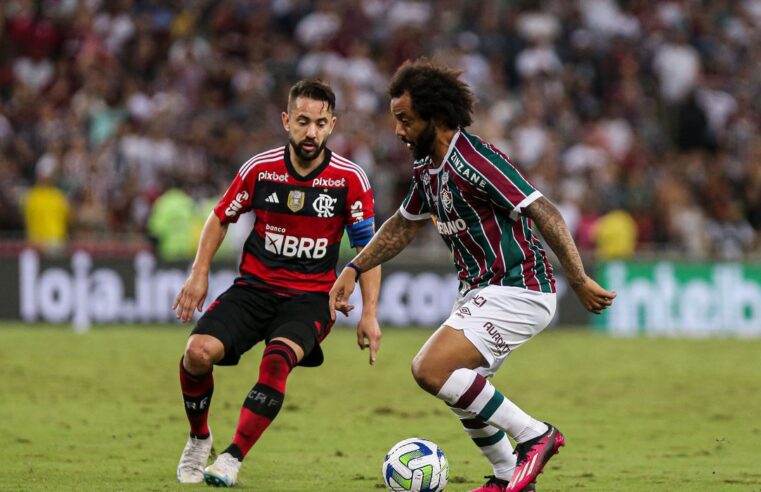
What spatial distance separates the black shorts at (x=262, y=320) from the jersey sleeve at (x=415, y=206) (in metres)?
0.99

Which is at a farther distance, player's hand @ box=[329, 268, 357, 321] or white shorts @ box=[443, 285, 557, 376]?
player's hand @ box=[329, 268, 357, 321]

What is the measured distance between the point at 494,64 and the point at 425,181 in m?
15.8

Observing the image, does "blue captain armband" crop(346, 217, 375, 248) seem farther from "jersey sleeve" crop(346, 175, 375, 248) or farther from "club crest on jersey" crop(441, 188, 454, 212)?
"club crest on jersey" crop(441, 188, 454, 212)

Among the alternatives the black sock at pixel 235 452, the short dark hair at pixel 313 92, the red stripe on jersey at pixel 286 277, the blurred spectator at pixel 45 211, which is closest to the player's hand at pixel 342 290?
the red stripe on jersey at pixel 286 277

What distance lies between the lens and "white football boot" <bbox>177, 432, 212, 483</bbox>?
7992 mm

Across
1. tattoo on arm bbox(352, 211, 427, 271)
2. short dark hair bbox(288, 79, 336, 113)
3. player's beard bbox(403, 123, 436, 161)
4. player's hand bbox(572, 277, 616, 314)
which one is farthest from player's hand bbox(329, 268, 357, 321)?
player's hand bbox(572, 277, 616, 314)

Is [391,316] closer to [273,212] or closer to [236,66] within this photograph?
[236,66]

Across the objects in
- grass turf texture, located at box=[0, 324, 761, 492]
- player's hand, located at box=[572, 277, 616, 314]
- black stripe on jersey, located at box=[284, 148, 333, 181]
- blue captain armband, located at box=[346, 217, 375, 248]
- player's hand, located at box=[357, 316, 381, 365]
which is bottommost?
grass turf texture, located at box=[0, 324, 761, 492]

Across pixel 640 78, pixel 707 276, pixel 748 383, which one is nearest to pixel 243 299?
pixel 748 383

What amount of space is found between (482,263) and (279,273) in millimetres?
1647

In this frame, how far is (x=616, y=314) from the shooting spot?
66.0ft

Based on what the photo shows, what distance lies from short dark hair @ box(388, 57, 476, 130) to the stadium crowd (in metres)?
12.7

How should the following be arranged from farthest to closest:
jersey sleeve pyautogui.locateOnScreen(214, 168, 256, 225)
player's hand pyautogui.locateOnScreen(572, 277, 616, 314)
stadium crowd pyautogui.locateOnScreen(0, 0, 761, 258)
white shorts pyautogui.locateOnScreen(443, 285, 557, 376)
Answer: stadium crowd pyautogui.locateOnScreen(0, 0, 761, 258) → jersey sleeve pyautogui.locateOnScreen(214, 168, 256, 225) → white shorts pyautogui.locateOnScreen(443, 285, 557, 376) → player's hand pyautogui.locateOnScreen(572, 277, 616, 314)

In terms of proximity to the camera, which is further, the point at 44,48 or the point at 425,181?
the point at 44,48
